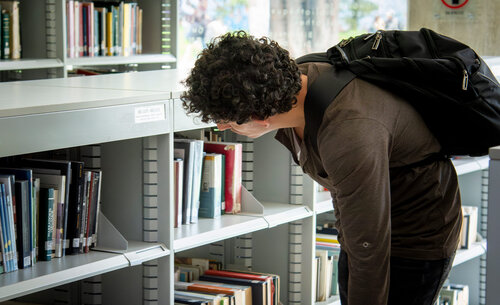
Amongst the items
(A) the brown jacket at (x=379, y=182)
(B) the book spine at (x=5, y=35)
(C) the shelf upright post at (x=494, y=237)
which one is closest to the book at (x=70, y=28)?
(B) the book spine at (x=5, y=35)

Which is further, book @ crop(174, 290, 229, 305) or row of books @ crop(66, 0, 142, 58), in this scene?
row of books @ crop(66, 0, 142, 58)

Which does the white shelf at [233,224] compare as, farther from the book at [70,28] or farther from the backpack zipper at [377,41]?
the book at [70,28]

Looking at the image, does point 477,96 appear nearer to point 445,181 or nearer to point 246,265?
point 445,181

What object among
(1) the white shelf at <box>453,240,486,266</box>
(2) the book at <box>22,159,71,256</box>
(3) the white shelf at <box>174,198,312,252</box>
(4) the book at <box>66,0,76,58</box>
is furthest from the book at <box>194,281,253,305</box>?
(4) the book at <box>66,0,76,58</box>

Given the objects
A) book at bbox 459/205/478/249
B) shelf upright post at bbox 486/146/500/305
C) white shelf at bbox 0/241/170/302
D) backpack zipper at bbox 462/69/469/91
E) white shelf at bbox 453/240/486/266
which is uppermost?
backpack zipper at bbox 462/69/469/91

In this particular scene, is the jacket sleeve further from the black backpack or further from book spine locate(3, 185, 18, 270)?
book spine locate(3, 185, 18, 270)

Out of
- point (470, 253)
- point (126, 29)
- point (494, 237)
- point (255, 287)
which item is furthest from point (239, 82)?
point (126, 29)

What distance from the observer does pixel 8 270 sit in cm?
176

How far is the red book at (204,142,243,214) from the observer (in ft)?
8.25

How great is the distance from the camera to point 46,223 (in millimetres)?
1857

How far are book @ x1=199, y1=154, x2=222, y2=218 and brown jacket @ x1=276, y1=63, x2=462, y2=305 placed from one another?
67 centimetres

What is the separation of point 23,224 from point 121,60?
332 centimetres

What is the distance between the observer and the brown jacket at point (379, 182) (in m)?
1.47

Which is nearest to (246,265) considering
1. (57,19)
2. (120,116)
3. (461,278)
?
(120,116)
